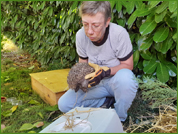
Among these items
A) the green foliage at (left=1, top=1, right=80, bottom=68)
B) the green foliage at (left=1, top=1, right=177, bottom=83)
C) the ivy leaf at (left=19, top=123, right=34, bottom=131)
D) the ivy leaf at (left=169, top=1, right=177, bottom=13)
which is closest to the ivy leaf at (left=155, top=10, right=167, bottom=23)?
the green foliage at (left=1, top=1, right=177, bottom=83)

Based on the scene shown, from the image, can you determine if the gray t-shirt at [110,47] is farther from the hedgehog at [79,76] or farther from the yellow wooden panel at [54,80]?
the yellow wooden panel at [54,80]

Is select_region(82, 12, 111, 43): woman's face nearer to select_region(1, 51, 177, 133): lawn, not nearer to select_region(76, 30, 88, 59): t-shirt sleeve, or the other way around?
select_region(76, 30, 88, 59): t-shirt sleeve

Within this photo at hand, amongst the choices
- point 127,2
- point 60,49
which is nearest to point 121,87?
point 127,2

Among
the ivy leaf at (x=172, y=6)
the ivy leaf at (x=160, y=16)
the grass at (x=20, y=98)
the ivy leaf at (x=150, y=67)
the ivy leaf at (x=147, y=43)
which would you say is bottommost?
the grass at (x=20, y=98)

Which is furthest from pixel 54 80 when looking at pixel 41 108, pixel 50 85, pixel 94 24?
pixel 94 24

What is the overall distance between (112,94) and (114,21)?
993 mm

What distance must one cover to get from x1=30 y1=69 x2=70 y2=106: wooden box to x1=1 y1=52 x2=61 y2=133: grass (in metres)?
0.08

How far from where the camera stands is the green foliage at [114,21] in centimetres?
179

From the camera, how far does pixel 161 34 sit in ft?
5.78

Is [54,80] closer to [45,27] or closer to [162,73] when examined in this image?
[162,73]

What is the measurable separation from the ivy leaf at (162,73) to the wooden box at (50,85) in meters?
1.05

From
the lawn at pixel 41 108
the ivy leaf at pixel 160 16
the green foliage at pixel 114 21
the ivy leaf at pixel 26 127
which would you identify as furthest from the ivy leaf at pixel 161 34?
the ivy leaf at pixel 26 127

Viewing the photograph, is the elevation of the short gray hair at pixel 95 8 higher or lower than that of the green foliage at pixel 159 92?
higher

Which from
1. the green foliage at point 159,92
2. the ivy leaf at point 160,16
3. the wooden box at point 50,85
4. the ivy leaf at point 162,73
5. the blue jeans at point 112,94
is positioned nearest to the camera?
the green foliage at point 159,92
